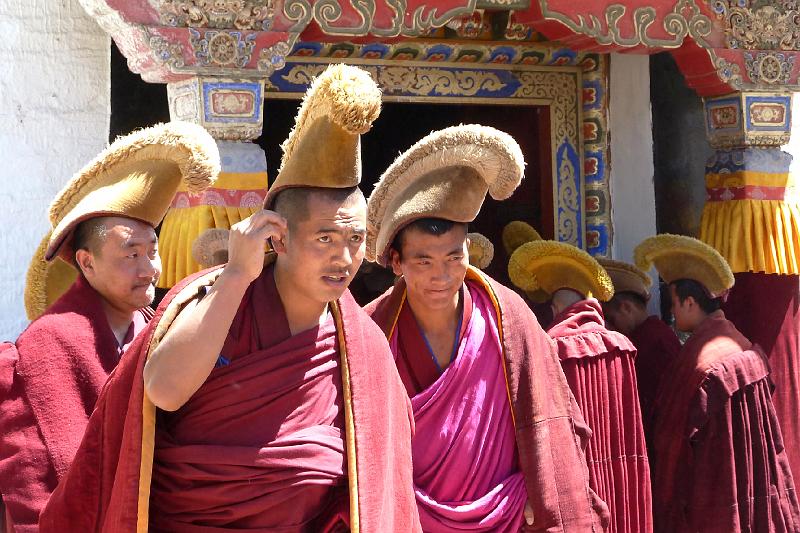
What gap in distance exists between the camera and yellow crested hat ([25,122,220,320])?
2.83m

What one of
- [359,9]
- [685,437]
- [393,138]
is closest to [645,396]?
[685,437]

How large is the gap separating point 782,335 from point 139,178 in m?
3.57

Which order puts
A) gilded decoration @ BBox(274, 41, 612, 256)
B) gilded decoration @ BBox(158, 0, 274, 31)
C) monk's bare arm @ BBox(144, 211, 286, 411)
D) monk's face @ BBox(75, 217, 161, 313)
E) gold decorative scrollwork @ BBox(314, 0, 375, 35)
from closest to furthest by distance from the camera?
1. monk's bare arm @ BBox(144, 211, 286, 411)
2. monk's face @ BBox(75, 217, 161, 313)
3. gilded decoration @ BBox(158, 0, 274, 31)
4. gold decorative scrollwork @ BBox(314, 0, 375, 35)
5. gilded decoration @ BBox(274, 41, 612, 256)

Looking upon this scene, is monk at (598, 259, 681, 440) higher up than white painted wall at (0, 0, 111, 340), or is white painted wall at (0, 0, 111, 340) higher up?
white painted wall at (0, 0, 111, 340)

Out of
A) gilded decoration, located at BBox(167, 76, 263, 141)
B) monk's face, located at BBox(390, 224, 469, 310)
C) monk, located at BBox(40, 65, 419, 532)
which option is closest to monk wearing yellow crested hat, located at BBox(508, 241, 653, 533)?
monk's face, located at BBox(390, 224, 469, 310)

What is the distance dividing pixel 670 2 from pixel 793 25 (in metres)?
0.65

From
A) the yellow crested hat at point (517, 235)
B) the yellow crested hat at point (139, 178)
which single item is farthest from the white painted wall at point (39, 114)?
the yellow crested hat at point (517, 235)

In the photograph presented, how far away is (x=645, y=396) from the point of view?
5.12m

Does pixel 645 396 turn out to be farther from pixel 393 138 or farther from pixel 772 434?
pixel 393 138

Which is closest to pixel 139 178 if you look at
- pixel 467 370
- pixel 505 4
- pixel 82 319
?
pixel 82 319

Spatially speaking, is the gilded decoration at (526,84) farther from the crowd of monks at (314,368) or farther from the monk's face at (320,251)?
the monk's face at (320,251)

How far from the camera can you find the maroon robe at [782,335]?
5500mm

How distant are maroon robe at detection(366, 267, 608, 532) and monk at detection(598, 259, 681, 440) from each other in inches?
66.6

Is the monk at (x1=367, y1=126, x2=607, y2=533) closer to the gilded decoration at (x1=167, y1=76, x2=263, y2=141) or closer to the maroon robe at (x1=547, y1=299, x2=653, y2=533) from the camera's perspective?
the maroon robe at (x1=547, y1=299, x2=653, y2=533)
